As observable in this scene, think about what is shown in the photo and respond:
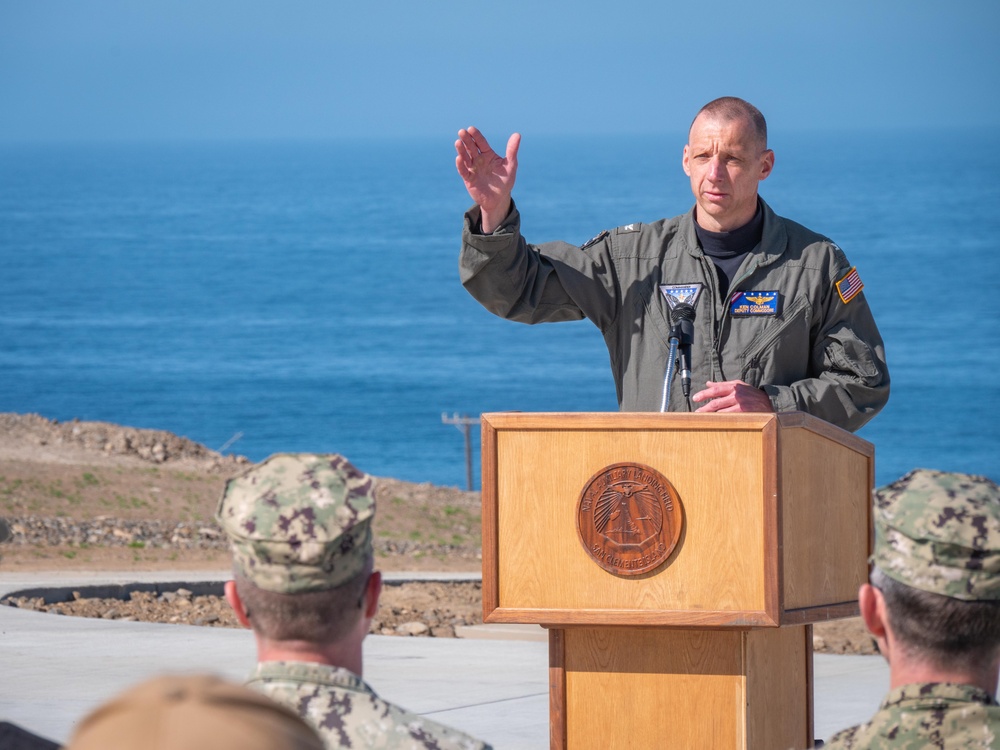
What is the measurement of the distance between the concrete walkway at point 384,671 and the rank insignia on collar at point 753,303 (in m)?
2.30

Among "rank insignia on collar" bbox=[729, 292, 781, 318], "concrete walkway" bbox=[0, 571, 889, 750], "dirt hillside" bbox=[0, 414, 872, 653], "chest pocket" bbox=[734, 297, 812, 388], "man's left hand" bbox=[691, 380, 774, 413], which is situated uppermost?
"rank insignia on collar" bbox=[729, 292, 781, 318]

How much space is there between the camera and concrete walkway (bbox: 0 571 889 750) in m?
6.66

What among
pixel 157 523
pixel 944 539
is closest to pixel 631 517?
pixel 944 539

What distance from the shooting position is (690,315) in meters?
4.48

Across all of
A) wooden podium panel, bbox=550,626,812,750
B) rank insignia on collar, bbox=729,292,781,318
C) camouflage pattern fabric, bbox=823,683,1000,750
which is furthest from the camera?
rank insignia on collar, bbox=729,292,781,318

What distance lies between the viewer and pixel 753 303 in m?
4.46

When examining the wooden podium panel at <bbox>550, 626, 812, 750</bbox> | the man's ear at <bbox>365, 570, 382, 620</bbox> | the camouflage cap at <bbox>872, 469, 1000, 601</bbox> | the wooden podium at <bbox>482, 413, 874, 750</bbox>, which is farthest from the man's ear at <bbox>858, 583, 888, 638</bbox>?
the wooden podium panel at <bbox>550, 626, 812, 750</bbox>

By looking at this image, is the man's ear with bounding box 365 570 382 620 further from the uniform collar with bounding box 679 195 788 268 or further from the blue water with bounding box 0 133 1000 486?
the blue water with bounding box 0 133 1000 486

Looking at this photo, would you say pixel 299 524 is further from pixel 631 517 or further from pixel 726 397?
pixel 726 397

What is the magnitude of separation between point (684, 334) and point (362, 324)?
340 ft

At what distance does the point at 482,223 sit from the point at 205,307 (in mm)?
109951

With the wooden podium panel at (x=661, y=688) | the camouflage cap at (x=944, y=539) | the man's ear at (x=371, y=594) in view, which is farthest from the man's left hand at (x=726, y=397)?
the man's ear at (x=371, y=594)

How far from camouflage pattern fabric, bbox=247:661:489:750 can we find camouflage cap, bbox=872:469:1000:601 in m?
0.68

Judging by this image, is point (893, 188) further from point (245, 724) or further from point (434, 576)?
point (245, 724)
